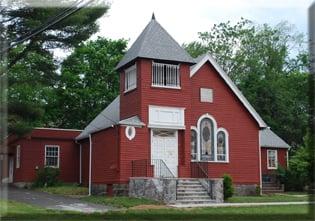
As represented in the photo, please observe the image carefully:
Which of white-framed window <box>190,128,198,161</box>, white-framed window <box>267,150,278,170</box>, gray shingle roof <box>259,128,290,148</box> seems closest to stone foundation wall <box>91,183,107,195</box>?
white-framed window <box>190,128,198,161</box>

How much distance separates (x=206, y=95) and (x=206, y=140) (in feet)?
5.53

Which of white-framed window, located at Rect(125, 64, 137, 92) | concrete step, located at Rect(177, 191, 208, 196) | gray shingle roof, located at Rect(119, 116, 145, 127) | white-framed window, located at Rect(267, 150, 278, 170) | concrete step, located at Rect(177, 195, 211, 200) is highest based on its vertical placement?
white-framed window, located at Rect(125, 64, 137, 92)

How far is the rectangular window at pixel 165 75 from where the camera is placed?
18578mm

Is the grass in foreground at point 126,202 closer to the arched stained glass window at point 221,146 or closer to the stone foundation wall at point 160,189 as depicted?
the stone foundation wall at point 160,189

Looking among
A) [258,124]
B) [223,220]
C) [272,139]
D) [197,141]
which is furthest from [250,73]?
[223,220]

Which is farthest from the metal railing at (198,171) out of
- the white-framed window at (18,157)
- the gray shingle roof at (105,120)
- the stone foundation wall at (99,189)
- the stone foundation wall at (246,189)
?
the white-framed window at (18,157)

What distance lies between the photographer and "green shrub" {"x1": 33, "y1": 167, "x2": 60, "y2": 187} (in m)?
23.3

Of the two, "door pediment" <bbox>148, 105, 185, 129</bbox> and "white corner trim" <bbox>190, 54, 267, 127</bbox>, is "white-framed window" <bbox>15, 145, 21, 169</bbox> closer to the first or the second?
"door pediment" <bbox>148, 105, 185, 129</bbox>

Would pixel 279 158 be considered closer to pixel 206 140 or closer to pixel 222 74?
pixel 206 140

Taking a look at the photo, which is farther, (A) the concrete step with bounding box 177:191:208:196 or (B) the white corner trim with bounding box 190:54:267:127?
(B) the white corner trim with bounding box 190:54:267:127

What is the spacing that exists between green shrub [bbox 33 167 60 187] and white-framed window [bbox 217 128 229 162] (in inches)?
296

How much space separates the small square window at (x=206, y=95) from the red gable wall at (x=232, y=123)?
0.12m

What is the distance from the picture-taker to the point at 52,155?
25.4 metres

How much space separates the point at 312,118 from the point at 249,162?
60.9ft
